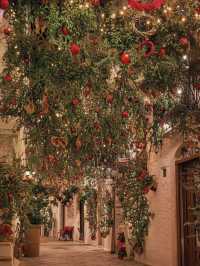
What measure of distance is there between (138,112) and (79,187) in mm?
14544

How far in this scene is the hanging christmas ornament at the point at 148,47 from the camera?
234 inches

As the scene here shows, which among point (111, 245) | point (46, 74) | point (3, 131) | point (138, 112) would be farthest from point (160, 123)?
point (111, 245)

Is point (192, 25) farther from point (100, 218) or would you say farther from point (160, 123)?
point (100, 218)

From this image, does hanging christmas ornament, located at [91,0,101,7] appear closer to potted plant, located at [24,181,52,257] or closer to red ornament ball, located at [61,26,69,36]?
red ornament ball, located at [61,26,69,36]

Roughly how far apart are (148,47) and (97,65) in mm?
855

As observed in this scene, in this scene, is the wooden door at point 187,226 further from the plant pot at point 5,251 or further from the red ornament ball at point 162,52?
the red ornament ball at point 162,52

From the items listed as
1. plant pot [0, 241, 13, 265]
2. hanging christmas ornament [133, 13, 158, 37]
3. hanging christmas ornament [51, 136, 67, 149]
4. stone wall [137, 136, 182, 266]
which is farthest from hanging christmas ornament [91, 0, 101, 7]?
stone wall [137, 136, 182, 266]

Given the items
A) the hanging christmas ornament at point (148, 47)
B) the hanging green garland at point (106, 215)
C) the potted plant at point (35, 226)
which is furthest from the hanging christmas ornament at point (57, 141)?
the hanging green garland at point (106, 215)

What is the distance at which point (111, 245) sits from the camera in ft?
53.7

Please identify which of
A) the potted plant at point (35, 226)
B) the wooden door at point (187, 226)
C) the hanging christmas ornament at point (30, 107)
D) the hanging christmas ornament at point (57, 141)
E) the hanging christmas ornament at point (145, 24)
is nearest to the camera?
the hanging christmas ornament at point (30, 107)

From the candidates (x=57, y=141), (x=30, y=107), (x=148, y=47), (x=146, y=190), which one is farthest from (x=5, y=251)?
(x=146, y=190)

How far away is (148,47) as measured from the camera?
6336 millimetres

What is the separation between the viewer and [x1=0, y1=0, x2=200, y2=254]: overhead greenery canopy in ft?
18.4

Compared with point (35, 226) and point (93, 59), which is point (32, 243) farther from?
point (93, 59)
